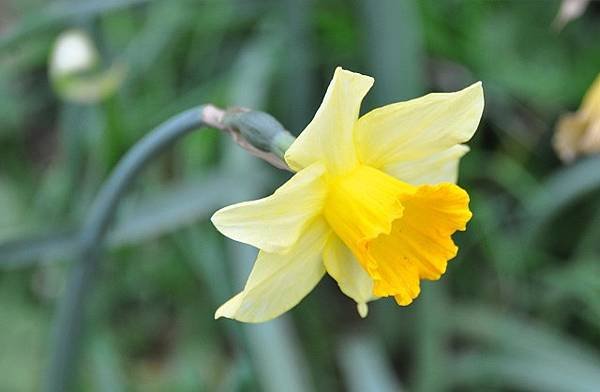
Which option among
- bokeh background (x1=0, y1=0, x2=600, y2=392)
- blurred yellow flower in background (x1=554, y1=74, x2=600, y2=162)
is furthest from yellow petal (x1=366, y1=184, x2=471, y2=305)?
bokeh background (x1=0, y1=0, x2=600, y2=392)

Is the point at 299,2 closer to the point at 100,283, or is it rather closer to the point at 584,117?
the point at 584,117

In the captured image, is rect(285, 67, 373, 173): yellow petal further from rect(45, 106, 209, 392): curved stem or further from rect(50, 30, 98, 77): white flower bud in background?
rect(50, 30, 98, 77): white flower bud in background

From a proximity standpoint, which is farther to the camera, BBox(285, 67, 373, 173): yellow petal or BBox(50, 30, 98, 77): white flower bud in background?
BBox(50, 30, 98, 77): white flower bud in background

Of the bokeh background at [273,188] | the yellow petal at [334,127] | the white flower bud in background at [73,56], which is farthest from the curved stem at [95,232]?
the white flower bud in background at [73,56]

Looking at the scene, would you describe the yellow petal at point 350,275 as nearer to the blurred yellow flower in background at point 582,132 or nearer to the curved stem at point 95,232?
the curved stem at point 95,232

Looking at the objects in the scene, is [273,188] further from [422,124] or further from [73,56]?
[422,124]
